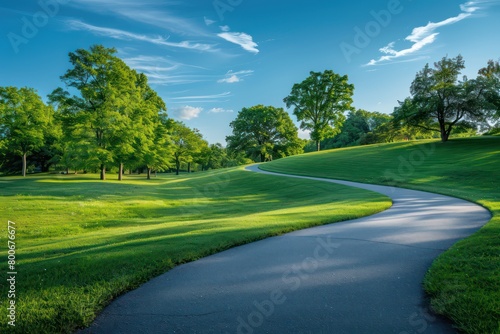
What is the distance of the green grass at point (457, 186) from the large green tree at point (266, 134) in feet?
93.9

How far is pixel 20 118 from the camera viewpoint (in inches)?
1378

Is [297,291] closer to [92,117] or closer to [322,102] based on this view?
[92,117]

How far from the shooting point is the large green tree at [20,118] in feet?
113

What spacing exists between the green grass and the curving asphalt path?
298mm

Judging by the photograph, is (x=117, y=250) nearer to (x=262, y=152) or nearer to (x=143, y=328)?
(x=143, y=328)

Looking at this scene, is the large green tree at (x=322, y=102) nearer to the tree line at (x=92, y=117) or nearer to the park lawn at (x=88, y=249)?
the tree line at (x=92, y=117)

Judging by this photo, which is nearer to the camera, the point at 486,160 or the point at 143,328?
the point at 143,328

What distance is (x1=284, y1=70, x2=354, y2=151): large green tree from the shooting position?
53.5m

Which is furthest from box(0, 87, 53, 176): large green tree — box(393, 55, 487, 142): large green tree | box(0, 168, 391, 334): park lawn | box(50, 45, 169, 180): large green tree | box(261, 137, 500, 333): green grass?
box(393, 55, 487, 142): large green tree

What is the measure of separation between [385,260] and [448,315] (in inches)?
73.7

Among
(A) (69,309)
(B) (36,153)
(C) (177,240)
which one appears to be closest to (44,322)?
(A) (69,309)

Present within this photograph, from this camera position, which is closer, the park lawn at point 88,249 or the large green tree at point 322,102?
the park lawn at point 88,249

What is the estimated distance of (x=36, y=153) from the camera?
2042 inches

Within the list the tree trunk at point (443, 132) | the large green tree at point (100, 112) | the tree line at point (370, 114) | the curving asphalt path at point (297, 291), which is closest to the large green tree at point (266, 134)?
the tree line at point (370, 114)
